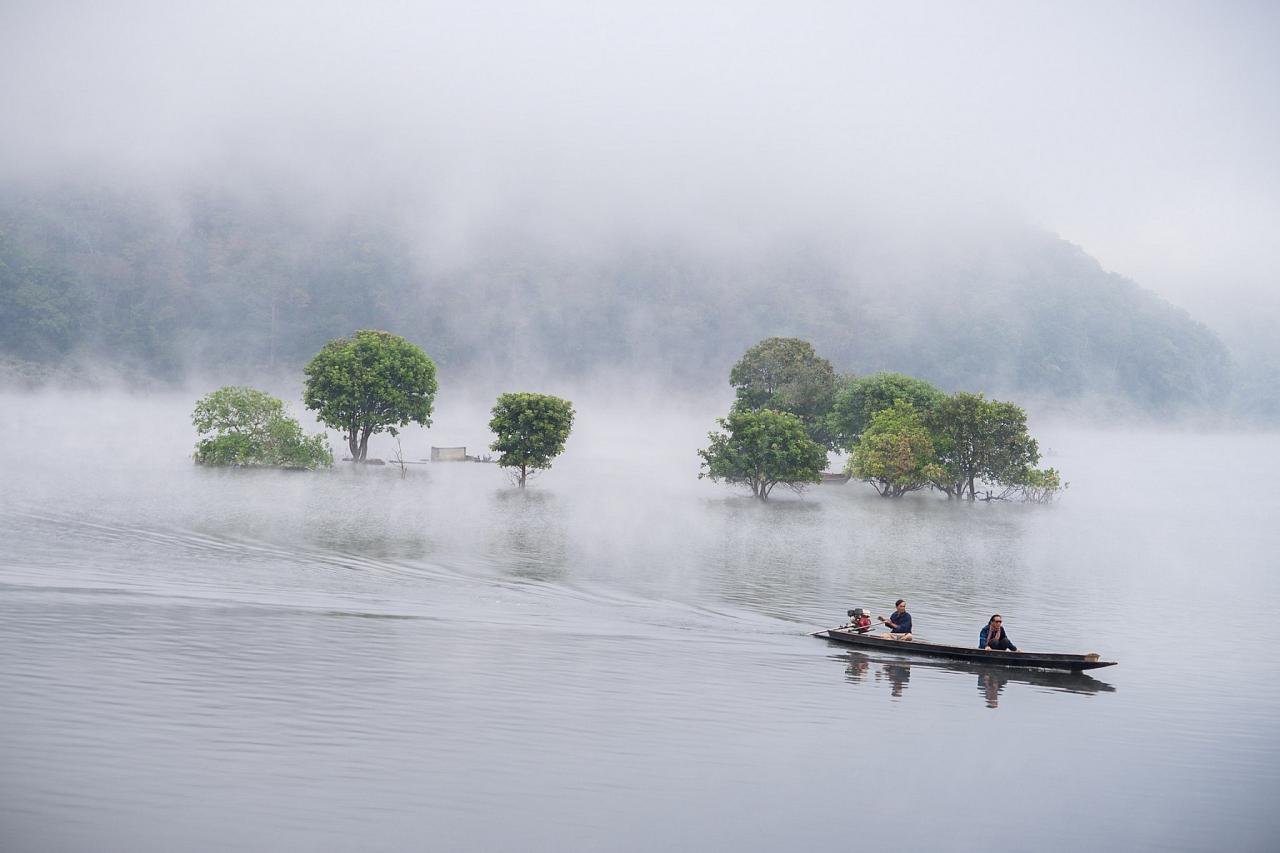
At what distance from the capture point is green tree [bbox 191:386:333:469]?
125m

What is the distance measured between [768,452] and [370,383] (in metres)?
48.6

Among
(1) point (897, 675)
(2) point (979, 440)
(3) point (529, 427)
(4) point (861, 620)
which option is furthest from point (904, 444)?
(1) point (897, 675)

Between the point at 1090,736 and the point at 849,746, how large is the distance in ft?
24.2

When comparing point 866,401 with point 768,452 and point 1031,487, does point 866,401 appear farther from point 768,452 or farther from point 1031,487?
point 768,452

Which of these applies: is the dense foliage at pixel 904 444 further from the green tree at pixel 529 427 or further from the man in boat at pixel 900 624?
the man in boat at pixel 900 624

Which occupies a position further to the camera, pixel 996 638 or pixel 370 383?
pixel 370 383

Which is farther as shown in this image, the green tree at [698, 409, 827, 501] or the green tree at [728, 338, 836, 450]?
the green tree at [728, 338, 836, 450]

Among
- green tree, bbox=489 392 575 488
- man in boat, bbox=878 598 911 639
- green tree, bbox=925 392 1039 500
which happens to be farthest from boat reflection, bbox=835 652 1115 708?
green tree, bbox=925 392 1039 500

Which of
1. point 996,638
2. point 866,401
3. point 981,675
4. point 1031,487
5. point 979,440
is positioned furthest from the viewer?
point 866,401

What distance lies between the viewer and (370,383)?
132000 millimetres

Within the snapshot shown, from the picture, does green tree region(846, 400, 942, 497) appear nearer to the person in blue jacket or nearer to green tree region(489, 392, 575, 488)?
green tree region(489, 392, 575, 488)

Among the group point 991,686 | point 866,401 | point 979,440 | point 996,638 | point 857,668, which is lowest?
point 991,686

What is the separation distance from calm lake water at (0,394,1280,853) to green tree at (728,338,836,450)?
73.9 meters

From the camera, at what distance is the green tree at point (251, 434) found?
411 ft
